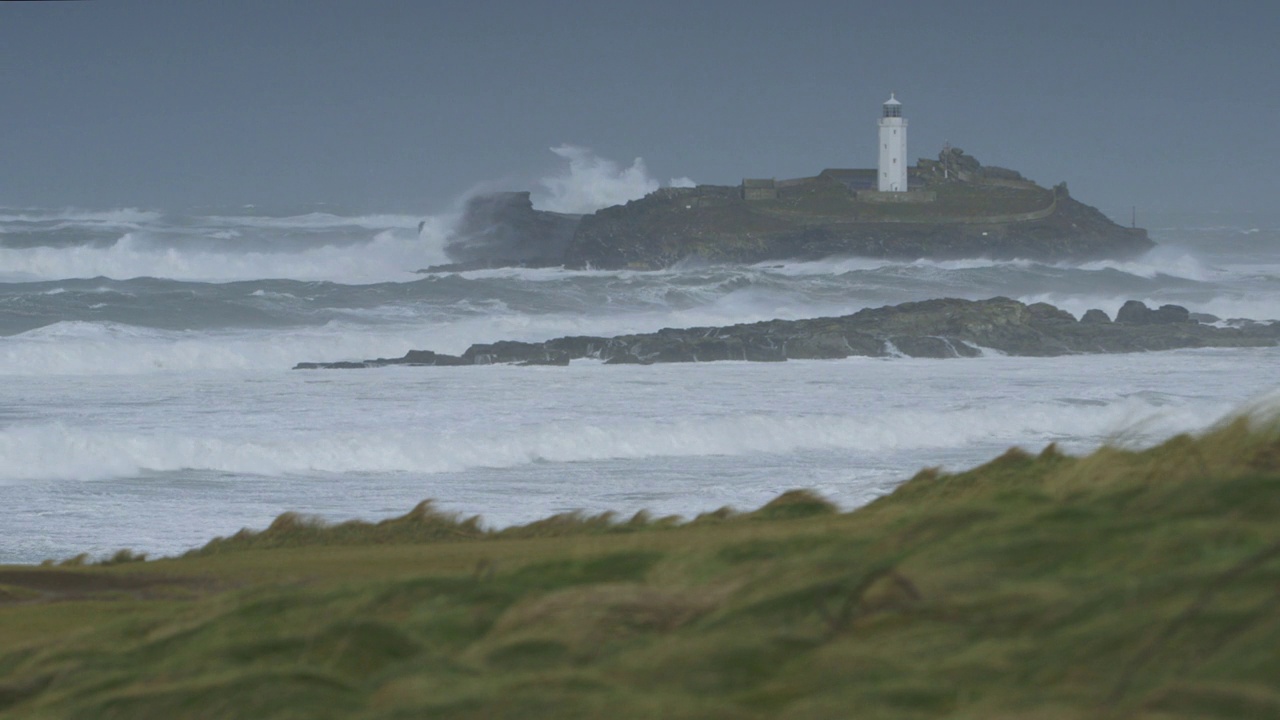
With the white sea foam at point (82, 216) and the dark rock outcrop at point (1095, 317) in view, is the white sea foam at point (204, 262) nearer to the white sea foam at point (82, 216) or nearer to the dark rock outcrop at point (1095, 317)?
the white sea foam at point (82, 216)

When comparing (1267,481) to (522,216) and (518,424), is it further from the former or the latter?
(522,216)

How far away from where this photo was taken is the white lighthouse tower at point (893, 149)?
84688 mm

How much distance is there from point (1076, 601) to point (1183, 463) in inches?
70.1

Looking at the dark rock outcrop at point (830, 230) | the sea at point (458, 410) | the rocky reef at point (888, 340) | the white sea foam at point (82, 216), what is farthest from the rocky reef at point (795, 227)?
the rocky reef at point (888, 340)

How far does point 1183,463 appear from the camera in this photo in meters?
3.88

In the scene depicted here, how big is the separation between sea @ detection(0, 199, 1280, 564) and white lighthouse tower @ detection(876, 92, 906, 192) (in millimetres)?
36571

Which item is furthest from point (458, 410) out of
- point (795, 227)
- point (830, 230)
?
point (795, 227)

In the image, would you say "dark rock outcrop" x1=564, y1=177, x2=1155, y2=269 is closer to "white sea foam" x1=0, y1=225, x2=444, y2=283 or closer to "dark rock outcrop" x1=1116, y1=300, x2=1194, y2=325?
"white sea foam" x1=0, y1=225, x2=444, y2=283

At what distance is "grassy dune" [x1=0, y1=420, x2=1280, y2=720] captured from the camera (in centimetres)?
209

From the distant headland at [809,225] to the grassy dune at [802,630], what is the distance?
6859 cm

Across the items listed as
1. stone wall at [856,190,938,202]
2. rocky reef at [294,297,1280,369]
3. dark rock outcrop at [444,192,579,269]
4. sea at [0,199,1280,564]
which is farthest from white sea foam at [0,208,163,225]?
rocky reef at [294,297,1280,369]

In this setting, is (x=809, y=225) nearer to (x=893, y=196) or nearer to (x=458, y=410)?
(x=893, y=196)

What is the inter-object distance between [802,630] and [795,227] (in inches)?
3103

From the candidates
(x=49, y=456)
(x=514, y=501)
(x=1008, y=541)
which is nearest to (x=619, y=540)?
(x=1008, y=541)
